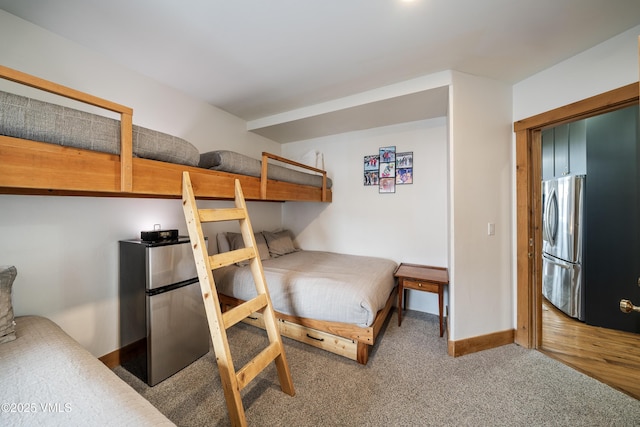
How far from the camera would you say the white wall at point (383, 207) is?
2.96 metres

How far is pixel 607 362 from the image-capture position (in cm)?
194

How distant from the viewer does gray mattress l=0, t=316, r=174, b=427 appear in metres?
0.79

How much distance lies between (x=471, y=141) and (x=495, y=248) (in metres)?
1.05

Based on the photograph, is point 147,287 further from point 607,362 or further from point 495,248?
point 607,362

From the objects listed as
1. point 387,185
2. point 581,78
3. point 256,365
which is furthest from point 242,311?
point 581,78

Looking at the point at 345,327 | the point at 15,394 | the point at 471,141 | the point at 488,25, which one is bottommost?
the point at 345,327

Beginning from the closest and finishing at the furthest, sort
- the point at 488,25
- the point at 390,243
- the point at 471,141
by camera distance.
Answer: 1. the point at 488,25
2. the point at 471,141
3. the point at 390,243

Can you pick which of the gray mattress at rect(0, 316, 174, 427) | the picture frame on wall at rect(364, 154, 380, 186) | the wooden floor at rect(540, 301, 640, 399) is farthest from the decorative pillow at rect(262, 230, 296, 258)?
the wooden floor at rect(540, 301, 640, 399)

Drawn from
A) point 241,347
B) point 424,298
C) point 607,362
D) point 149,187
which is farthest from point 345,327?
point 607,362

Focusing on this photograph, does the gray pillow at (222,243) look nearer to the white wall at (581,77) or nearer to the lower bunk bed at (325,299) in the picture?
the lower bunk bed at (325,299)

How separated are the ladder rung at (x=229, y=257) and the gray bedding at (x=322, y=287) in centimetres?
63

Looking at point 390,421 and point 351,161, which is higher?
point 351,161

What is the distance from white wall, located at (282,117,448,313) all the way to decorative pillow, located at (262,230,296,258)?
402 millimetres

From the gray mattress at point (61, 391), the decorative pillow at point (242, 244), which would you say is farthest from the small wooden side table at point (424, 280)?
the gray mattress at point (61, 391)
